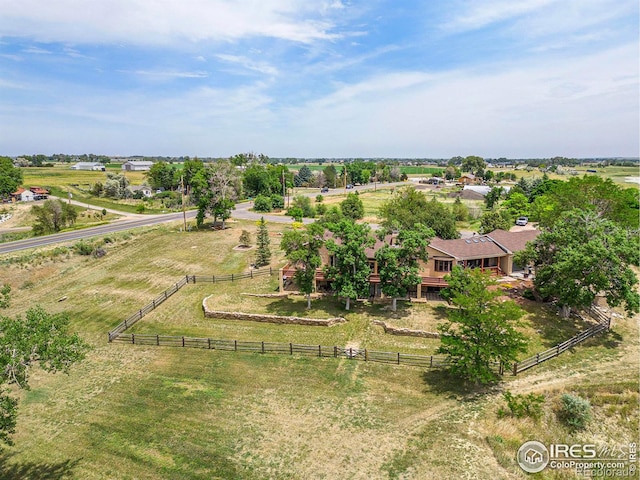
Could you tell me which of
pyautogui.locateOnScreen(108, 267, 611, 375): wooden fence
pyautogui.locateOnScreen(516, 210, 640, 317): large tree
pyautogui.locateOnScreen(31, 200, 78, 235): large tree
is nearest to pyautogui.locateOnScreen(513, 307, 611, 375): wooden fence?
pyautogui.locateOnScreen(108, 267, 611, 375): wooden fence

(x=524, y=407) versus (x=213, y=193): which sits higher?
(x=213, y=193)

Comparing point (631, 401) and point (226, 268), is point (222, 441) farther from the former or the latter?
point (226, 268)

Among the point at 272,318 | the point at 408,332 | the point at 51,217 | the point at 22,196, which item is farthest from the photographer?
the point at 22,196

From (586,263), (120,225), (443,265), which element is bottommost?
(120,225)

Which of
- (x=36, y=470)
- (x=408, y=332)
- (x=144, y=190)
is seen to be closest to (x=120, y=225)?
(x=144, y=190)

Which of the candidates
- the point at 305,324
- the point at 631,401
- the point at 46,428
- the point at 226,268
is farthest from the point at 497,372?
the point at 226,268

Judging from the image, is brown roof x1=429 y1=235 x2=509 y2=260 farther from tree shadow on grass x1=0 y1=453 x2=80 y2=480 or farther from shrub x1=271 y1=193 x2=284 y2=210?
shrub x1=271 y1=193 x2=284 y2=210

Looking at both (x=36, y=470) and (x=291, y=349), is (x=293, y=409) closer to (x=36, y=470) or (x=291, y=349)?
(x=291, y=349)
